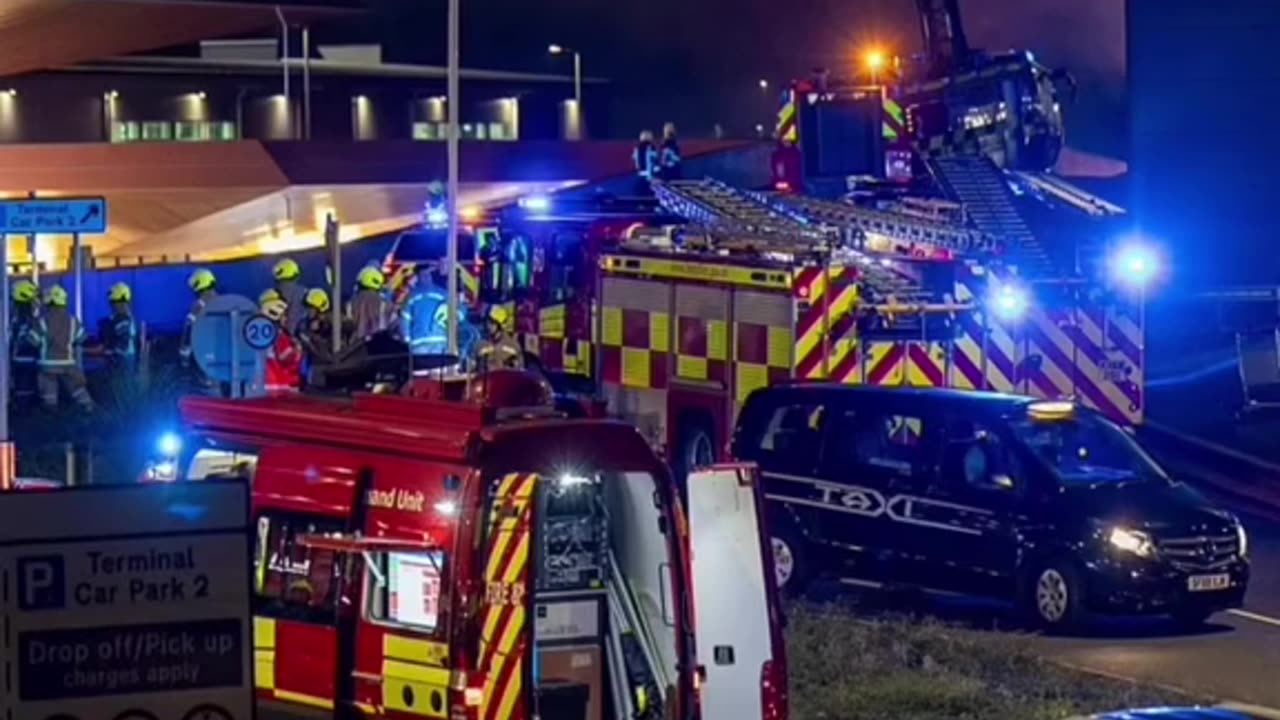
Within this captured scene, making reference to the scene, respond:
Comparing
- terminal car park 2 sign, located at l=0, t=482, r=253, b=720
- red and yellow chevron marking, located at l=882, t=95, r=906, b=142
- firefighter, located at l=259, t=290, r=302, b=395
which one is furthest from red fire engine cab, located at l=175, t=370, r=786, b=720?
red and yellow chevron marking, located at l=882, t=95, r=906, b=142

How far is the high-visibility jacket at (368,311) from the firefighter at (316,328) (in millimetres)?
289

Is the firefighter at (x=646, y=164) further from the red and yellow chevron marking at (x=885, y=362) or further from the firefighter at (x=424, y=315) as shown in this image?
the red and yellow chevron marking at (x=885, y=362)

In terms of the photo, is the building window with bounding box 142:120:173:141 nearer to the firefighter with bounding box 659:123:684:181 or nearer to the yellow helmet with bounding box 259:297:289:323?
the firefighter with bounding box 659:123:684:181

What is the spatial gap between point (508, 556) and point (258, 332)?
A: 12218mm

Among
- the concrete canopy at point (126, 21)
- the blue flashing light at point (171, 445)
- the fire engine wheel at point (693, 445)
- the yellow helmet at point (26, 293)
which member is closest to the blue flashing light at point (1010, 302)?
the fire engine wheel at point (693, 445)

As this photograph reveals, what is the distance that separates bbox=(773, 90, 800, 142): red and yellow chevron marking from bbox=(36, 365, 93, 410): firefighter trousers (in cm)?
726

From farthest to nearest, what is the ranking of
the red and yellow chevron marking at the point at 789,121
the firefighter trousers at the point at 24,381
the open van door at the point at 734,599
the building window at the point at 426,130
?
the building window at the point at 426,130 < the firefighter trousers at the point at 24,381 < the red and yellow chevron marking at the point at 789,121 < the open van door at the point at 734,599

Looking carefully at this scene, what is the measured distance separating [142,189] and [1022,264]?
23.8 meters

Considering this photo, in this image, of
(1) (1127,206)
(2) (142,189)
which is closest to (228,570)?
(1) (1127,206)

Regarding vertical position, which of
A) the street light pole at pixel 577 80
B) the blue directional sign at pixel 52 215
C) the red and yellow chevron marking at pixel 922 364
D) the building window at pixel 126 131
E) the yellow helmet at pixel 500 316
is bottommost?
the red and yellow chevron marking at pixel 922 364

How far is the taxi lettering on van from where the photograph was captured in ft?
33.4

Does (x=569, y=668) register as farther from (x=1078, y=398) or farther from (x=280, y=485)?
(x=1078, y=398)

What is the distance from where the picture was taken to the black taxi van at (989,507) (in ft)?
54.3

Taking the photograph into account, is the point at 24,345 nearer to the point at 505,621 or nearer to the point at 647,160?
the point at 647,160
